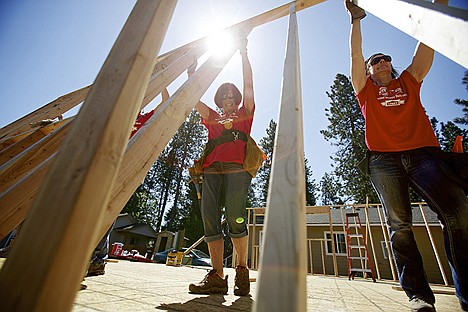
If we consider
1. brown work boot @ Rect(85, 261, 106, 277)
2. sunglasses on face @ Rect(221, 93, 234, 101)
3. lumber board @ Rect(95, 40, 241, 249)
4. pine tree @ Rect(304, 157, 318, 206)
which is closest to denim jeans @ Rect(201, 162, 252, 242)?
sunglasses on face @ Rect(221, 93, 234, 101)

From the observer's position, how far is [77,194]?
0.44 meters

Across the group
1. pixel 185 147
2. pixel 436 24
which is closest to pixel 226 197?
pixel 436 24

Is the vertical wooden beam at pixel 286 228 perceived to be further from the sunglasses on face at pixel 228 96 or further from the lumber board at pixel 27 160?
the sunglasses on face at pixel 228 96

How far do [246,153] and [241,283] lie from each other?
103 centimetres

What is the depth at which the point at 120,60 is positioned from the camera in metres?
0.62

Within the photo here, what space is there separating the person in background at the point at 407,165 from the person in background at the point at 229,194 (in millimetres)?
942

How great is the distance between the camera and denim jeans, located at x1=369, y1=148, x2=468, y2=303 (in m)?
1.27

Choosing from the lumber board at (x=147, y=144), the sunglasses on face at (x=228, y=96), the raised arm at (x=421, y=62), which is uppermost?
the sunglasses on face at (x=228, y=96)

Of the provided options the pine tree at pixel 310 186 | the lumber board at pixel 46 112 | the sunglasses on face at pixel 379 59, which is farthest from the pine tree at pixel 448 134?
the lumber board at pixel 46 112

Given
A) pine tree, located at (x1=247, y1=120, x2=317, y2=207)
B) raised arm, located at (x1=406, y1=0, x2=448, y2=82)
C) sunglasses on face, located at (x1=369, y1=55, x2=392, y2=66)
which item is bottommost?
raised arm, located at (x1=406, y1=0, x2=448, y2=82)

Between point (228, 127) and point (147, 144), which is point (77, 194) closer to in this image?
point (147, 144)

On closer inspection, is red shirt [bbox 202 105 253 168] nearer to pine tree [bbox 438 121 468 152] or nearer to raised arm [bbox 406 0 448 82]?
raised arm [bbox 406 0 448 82]

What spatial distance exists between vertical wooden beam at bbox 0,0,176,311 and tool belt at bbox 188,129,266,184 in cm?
144

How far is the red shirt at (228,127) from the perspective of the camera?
2.04 metres
